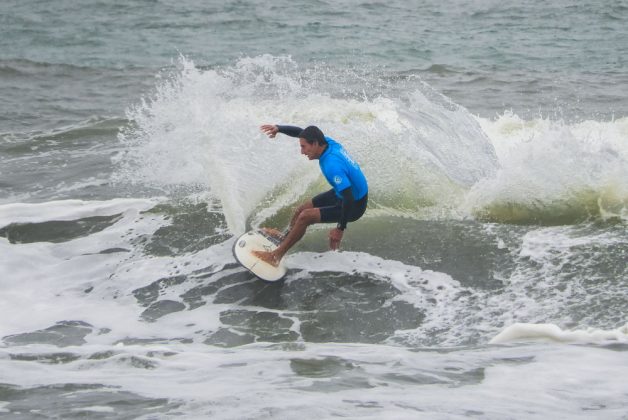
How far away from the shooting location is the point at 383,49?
21.2 metres

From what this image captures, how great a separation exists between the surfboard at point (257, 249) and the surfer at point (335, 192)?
72 millimetres

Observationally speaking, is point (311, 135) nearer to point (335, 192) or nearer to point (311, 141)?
point (311, 141)

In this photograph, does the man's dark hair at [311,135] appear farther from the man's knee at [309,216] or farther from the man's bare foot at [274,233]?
the man's bare foot at [274,233]

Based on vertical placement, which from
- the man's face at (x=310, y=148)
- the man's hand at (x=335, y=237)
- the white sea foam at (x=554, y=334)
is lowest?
the white sea foam at (x=554, y=334)

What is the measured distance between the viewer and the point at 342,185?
859 centimetres

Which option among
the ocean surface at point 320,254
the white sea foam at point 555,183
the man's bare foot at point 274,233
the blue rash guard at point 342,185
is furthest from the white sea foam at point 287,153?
the blue rash guard at point 342,185

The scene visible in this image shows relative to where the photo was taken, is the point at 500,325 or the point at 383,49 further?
the point at 383,49

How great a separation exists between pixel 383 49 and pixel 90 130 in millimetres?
8322

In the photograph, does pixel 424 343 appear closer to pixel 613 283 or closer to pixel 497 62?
pixel 613 283

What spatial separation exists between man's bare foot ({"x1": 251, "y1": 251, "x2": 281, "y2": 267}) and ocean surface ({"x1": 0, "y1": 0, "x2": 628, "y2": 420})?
25 cm

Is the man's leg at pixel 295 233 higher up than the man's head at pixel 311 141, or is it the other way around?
the man's head at pixel 311 141

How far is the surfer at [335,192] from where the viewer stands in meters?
8.61

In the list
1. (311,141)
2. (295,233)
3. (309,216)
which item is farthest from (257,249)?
(311,141)

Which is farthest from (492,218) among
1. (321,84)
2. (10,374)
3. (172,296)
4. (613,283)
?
(321,84)
